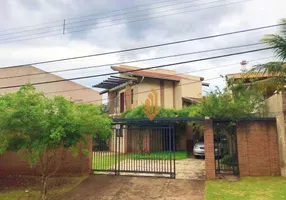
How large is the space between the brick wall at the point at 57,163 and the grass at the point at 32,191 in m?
0.87

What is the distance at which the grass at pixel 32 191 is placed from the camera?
27.6 ft

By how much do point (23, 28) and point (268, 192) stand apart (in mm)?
11321

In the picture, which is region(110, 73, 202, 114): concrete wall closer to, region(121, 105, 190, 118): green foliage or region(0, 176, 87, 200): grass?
region(121, 105, 190, 118): green foliage

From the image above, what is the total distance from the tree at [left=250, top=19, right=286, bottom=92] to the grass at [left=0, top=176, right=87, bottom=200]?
842 centimetres

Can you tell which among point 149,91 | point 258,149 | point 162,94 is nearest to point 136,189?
point 258,149

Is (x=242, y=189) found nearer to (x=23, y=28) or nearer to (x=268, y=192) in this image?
(x=268, y=192)

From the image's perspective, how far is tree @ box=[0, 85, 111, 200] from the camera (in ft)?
23.0

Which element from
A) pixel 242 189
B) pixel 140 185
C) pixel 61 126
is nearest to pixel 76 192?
pixel 140 185

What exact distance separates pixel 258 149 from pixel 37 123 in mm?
8446

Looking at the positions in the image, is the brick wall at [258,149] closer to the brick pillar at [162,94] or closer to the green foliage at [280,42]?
the green foliage at [280,42]

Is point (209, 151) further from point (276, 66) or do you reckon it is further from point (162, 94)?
point (162, 94)

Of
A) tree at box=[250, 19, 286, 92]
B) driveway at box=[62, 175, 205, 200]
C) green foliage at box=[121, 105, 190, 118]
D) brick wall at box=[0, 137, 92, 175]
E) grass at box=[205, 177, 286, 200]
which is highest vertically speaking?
tree at box=[250, 19, 286, 92]

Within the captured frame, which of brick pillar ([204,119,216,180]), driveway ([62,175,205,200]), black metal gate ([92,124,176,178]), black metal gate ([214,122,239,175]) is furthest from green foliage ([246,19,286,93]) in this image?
driveway ([62,175,205,200])

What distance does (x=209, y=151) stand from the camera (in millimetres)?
10023
